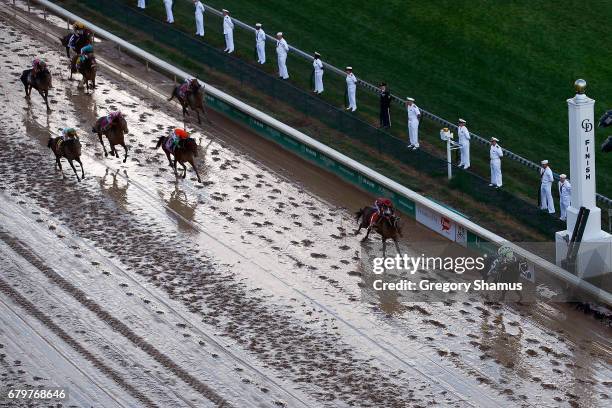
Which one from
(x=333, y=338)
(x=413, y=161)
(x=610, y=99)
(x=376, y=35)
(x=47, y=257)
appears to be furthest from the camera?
(x=376, y=35)

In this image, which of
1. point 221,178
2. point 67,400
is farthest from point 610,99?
point 67,400

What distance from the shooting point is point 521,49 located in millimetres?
37438

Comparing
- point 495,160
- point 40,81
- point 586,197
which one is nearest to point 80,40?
point 40,81

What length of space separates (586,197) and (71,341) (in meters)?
9.69

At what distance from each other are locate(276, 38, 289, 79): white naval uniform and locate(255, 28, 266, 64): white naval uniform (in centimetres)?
66

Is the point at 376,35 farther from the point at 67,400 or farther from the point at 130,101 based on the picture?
the point at 67,400

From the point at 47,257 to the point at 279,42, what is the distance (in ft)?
31.6

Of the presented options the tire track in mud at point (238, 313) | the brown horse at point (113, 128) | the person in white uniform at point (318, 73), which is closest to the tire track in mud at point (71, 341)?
the tire track in mud at point (238, 313)

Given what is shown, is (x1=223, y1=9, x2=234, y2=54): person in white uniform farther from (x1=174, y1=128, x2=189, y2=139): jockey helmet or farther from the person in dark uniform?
(x1=174, y1=128, x2=189, y2=139): jockey helmet

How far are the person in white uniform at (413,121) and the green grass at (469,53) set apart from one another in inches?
21.3

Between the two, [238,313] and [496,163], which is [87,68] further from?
[238,313]

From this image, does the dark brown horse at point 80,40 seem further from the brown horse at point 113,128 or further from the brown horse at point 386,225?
the brown horse at point 386,225

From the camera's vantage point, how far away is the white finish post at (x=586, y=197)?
27484 mm

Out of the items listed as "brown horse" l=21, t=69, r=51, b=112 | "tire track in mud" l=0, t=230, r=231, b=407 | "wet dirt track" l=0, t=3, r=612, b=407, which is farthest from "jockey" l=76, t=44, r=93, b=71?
"tire track in mud" l=0, t=230, r=231, b=407
